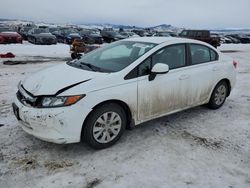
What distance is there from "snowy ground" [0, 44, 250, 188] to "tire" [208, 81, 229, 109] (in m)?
0.63

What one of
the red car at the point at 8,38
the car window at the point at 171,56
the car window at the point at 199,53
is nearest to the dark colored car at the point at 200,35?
the red car at the point at 8,38

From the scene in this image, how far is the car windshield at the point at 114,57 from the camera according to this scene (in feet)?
13.5

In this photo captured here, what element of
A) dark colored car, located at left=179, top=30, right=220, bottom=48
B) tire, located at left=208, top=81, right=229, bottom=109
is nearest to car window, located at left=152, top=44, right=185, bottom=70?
tire, located at left=208, top=81, right=229, bottom=109

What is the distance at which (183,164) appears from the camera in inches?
135

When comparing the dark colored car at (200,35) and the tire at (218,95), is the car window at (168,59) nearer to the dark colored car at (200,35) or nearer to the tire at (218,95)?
the tire at (218,95)

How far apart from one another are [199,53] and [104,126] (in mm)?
2505

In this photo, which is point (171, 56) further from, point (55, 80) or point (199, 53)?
point (55, 80)

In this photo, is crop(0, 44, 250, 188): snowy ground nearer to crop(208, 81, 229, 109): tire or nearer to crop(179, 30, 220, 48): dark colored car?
crop(208, 81, 229, 109): tire

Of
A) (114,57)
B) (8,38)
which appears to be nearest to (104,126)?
(114,57)

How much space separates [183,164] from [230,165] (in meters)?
0.62

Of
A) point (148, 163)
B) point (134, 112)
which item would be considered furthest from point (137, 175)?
point (134, 112)

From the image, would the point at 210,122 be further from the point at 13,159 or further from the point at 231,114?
the point at 13,159

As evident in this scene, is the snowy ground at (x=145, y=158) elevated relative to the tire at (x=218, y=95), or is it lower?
lower

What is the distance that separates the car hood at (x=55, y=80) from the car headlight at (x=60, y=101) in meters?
0.09
